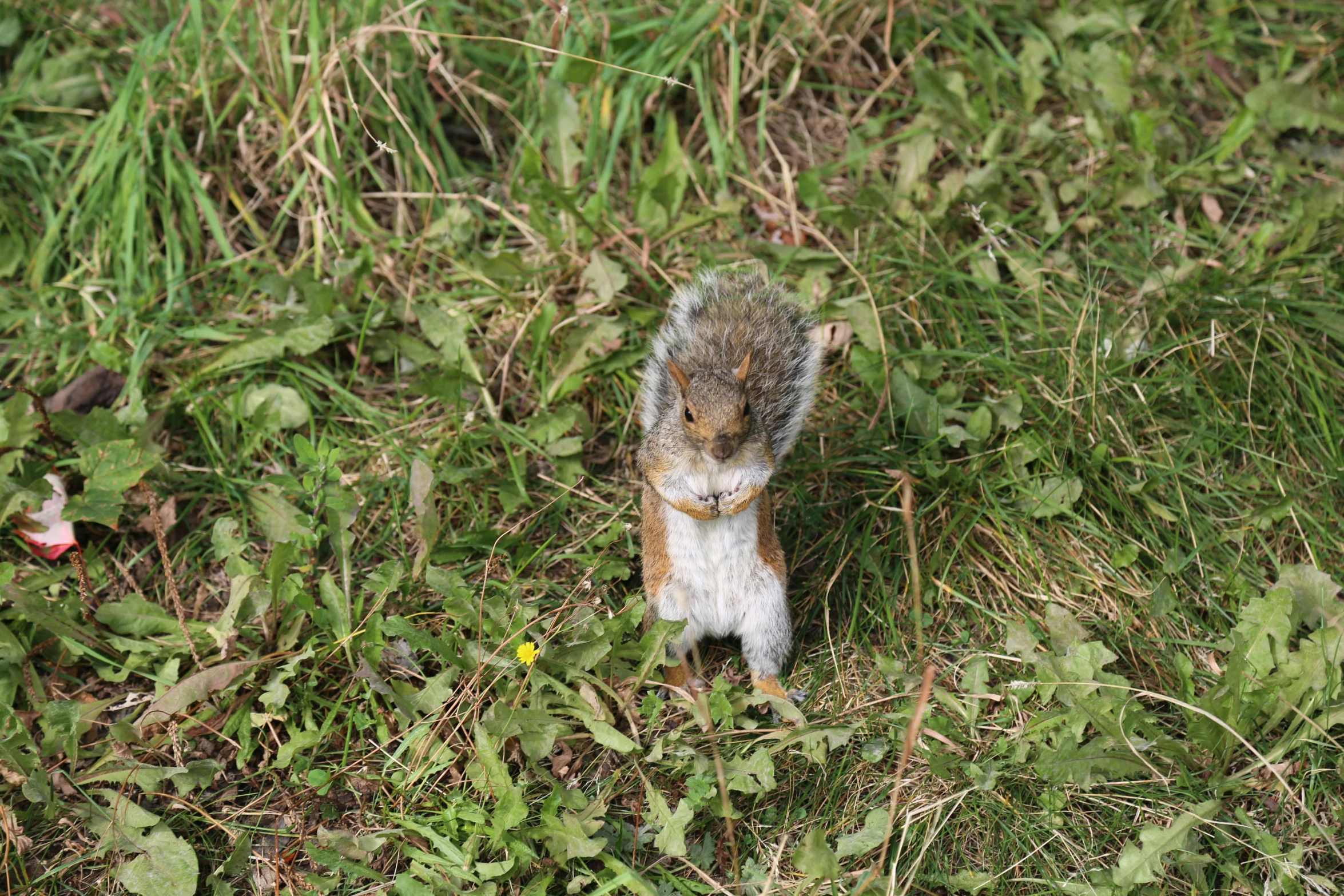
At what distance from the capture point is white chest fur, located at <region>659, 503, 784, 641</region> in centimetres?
223

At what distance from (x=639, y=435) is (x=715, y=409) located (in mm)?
855

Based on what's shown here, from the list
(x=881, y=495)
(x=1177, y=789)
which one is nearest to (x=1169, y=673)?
(x=1177, y=789)

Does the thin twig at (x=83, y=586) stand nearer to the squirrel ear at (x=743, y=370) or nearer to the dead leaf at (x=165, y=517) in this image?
the dead leaf at (x=165, y=517)

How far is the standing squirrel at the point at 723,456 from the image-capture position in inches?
84.0

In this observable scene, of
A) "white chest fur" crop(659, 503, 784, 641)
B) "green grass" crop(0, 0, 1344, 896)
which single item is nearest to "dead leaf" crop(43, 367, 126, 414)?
"green grass" crop(0, 0, 1344, 896)

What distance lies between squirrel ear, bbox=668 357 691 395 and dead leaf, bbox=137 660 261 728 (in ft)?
3.46

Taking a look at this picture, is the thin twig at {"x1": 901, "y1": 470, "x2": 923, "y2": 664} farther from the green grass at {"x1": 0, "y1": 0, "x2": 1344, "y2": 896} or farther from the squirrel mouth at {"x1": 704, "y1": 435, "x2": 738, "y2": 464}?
the squirrel mouth at {"x1": 704, "y1": 435, "x2": 738, "y2": 464}

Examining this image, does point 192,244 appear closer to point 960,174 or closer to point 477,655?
point 477,655

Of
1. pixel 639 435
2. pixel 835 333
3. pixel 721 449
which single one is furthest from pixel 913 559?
pixel 835 333

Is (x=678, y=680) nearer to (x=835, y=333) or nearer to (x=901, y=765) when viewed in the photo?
(x=901, y=765)

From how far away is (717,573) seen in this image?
226 cm

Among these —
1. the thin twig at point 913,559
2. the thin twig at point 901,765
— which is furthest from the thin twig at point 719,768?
the thin twig at point 913,559

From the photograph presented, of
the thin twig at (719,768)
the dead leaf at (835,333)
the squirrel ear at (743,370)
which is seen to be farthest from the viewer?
the dead leaf at (835,333)

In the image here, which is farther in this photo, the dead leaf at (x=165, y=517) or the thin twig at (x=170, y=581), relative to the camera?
the dead leaf at (x=165, y=517)
